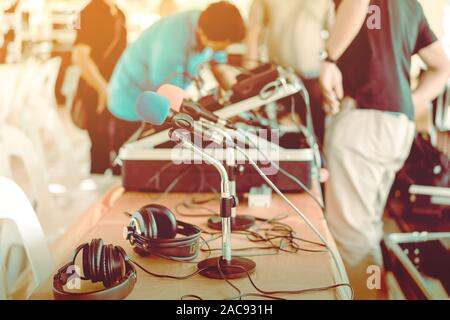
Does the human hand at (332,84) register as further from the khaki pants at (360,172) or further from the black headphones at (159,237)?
the black headphones at (159,237)

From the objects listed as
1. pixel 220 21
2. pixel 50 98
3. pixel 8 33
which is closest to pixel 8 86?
pixel 8 33

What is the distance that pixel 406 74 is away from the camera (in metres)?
1.94

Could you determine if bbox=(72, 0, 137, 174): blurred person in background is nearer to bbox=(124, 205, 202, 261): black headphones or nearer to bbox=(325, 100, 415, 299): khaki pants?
bbox=(325, 100, 415, 299): khaki pants

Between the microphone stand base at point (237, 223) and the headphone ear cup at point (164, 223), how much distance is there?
230 mm

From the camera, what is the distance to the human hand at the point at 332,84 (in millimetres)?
1881

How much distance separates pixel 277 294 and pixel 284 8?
1905 mm

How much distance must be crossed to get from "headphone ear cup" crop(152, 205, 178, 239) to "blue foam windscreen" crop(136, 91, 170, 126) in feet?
0.71

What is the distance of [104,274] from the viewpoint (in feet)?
3.32

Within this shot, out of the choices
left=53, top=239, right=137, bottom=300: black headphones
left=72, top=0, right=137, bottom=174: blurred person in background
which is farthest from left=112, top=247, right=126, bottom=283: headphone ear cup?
left=72, top=0, right=137, bottom=174: blurred person in background

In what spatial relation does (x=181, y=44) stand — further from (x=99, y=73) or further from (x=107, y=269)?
Answer: (x=107, y=269)

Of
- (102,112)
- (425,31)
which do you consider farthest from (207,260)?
(102,112)

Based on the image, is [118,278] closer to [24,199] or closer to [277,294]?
[277,294]

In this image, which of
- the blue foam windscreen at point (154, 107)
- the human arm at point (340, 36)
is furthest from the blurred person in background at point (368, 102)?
the blue foam windscreen at point (154, 107)

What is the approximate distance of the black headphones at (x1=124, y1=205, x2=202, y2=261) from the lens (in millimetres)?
1172
